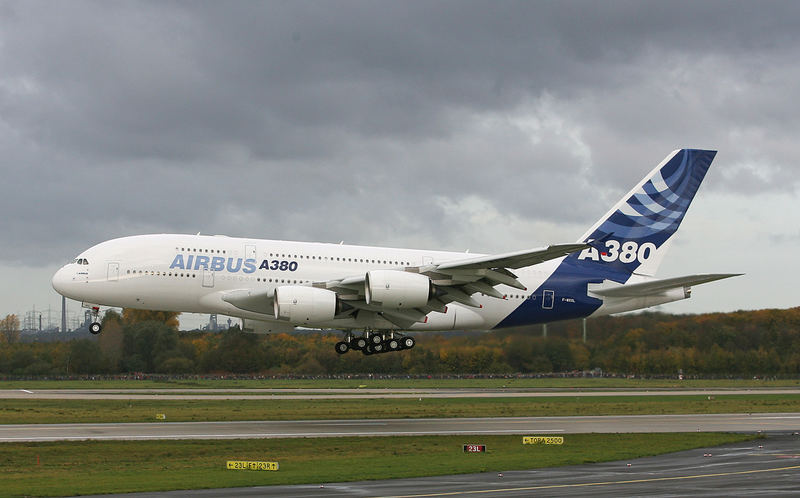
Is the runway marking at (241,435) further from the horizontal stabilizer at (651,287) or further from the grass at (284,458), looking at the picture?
the horizontal stabilizer at (651,287)

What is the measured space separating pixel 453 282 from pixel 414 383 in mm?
37870

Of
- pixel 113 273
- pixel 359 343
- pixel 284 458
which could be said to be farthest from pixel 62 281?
pixel 284 458

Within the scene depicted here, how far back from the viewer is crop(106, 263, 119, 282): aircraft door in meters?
44.2

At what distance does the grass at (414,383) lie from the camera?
7525 centimetres

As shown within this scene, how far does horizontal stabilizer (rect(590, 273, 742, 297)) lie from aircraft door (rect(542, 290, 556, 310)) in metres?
2.09

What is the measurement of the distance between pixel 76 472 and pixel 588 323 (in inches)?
1898

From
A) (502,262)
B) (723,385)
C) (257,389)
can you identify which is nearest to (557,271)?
(502,262)

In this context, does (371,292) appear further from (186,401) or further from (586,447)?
(186,401)

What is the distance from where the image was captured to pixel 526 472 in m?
28.2

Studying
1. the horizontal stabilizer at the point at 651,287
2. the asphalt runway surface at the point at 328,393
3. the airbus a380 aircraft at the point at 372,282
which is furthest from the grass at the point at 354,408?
the horizontal stabilizer at the point at 651,287

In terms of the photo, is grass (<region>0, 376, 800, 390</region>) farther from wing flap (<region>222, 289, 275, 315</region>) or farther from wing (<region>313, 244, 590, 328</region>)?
wing (<region>313, 244, 590, 328</region>)

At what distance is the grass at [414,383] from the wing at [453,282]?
3045cm

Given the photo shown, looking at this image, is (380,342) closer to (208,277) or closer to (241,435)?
(208,277)

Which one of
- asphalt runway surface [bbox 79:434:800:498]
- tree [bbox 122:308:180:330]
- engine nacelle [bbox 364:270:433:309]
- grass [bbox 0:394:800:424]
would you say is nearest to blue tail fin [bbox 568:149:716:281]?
grass [bbox 0:394:800:424]
